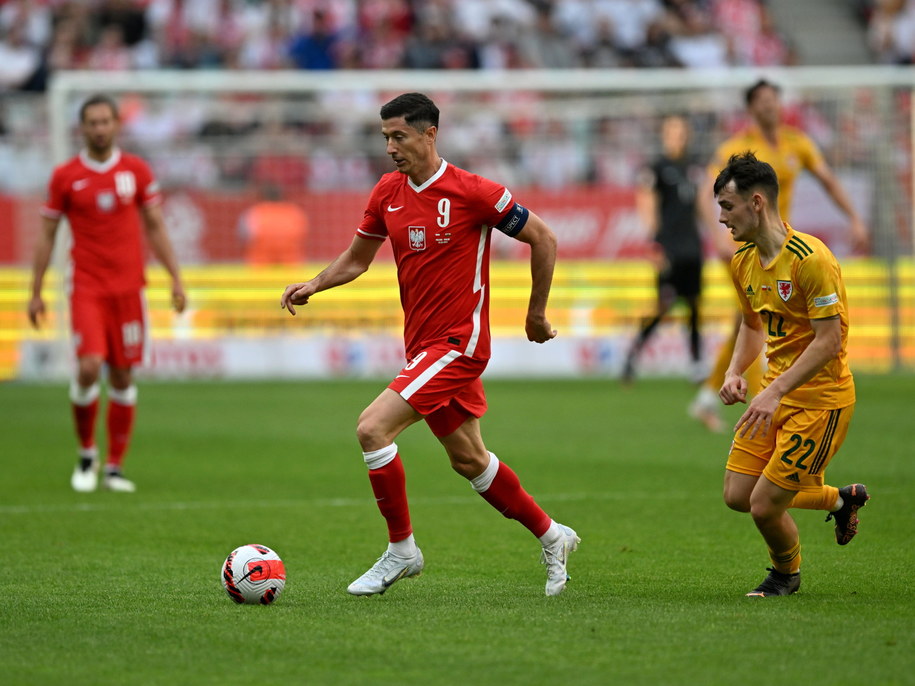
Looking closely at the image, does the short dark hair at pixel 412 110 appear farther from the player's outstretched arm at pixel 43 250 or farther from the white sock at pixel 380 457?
the player's outstretched arm at pixel 43 250

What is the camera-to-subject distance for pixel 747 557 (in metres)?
7.29

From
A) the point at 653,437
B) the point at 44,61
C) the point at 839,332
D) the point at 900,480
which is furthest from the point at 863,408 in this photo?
the point at 44,61

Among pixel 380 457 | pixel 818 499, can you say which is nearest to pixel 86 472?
pixel 380 457

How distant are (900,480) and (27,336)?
41.7 ft

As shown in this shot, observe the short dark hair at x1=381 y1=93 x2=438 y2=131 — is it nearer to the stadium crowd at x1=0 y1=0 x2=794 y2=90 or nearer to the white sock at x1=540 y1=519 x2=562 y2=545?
the white sock at x1=540 y1=519 x2=562 y2=545

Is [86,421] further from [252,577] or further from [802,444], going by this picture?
[802,444]

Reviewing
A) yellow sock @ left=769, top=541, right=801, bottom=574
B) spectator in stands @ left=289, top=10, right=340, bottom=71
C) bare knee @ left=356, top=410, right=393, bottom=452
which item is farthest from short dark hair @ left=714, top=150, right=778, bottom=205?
spectator in stands @ left=289, top=10, right=340, bottom=71

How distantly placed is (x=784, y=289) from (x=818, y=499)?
978mm

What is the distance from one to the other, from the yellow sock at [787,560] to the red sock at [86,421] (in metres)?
5.62

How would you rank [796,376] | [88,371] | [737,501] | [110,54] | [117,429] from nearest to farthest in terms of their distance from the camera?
[796,376], [737,501], [88,371], [117,429], [110,54]

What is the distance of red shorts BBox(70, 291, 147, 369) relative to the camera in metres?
9.96

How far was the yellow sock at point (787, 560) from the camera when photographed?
6.18m

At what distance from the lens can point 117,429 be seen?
10227mm

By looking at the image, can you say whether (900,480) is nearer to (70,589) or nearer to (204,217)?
(70,589)
